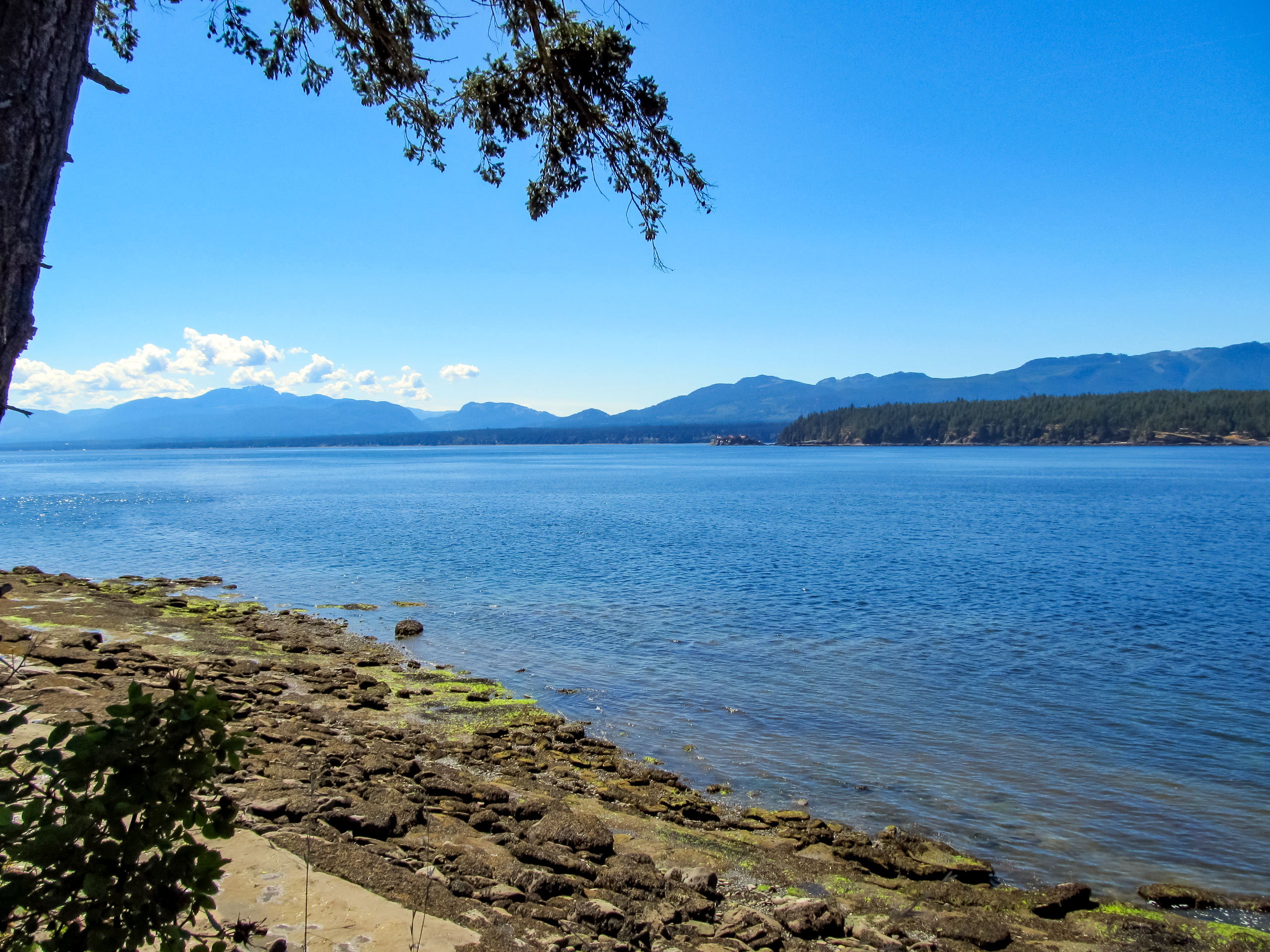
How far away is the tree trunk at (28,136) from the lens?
326 cm

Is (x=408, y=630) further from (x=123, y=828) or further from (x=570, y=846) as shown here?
(x=123, y=828)

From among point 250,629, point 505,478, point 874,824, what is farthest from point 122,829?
point 505,478

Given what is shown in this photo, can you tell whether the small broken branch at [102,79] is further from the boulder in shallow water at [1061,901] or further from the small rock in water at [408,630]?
the small rock in water at [408,630]

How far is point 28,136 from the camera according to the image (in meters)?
3.33

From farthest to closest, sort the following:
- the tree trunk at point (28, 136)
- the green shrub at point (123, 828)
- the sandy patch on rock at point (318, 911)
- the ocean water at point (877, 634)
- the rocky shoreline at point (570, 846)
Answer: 1. the ocean water at point (877, 634)
2. the rocky shoreline at point (570, 846)
3. the sandy patch on rock at point (318, 911)
4. the tree trunk at point (28, 136)
5. the green shrub at point (123, 828)

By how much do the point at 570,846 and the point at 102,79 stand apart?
701 centimetres

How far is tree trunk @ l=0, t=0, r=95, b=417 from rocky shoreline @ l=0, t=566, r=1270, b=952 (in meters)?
1.53

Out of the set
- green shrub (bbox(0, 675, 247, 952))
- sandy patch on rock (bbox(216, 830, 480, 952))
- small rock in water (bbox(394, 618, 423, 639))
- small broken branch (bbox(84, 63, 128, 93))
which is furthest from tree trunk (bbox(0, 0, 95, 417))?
small rock in water (bbox(394, 618, 423, 639))

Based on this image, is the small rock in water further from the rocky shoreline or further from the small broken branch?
the small broken branch

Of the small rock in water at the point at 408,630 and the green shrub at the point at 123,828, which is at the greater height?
the green shrub at the point at 123,828

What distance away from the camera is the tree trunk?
326 cm

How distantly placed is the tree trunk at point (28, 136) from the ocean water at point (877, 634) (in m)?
9.38

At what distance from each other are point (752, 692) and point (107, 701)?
402 inches

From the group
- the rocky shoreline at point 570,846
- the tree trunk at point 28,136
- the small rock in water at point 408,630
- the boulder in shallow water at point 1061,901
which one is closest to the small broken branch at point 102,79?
the tree trunk at point 28,136
